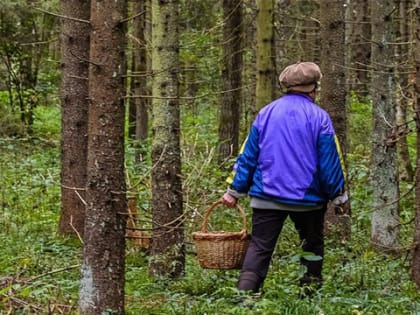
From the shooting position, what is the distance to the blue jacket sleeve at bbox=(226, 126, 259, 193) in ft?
18.4

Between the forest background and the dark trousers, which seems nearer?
the forest background

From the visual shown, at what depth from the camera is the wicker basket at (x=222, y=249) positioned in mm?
5746

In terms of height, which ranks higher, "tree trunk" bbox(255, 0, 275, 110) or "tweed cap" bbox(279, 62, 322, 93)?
"tree trunk" bbox(255, 0, 275, 110)

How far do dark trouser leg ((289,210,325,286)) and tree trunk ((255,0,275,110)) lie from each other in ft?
15.7

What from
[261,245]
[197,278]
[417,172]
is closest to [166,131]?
[197,278]

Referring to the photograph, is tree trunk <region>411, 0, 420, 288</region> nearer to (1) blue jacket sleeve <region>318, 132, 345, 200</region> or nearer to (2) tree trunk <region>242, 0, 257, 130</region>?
(1) blue jacket sleeve <region>318, 132, 345, 200</region>

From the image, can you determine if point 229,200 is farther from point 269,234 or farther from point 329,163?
point 329,163

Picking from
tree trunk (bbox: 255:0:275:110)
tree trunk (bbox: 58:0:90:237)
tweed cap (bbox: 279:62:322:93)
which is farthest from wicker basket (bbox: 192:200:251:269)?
tree trunk (bbox: 255:0:275:110)

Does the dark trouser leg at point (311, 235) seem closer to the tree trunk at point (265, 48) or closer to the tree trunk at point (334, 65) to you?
the tree trunk at point (334, 65)

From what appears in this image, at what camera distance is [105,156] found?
4.74 m

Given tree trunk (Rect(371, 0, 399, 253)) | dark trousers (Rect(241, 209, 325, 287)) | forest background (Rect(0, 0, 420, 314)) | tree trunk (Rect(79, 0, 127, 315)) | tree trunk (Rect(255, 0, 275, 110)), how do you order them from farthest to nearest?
tree trunk (Rect(255, 0, 275, 110)), tree trunk (Rect(371, 0, 399, 253)), dark trousers (Rect(241, 209, 325, 287)), forest background (Rect(0, 0, 420, 314)), tree trunk (Rect(79, 0, 127, 315))

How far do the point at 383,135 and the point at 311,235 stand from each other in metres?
3.22

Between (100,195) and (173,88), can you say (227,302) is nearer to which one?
(100,195)

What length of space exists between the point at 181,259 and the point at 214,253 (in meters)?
0.79
